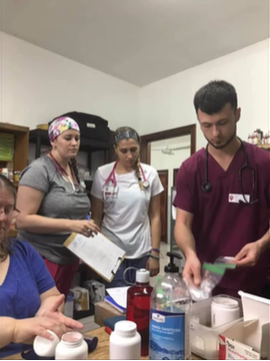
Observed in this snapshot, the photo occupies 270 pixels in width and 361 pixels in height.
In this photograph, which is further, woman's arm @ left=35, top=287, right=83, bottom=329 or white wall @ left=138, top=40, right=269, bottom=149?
white wall @ left=138, top=40, right=269, bottom=149

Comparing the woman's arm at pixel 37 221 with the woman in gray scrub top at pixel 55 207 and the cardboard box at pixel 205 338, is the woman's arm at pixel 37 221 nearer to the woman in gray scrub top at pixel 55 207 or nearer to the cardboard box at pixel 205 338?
the woman in gray scrub top at pixel 55 207

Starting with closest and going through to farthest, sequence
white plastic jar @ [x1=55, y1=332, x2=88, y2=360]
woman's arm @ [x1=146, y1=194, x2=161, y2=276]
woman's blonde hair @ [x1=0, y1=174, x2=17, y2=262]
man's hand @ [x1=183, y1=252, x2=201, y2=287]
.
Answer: white plastic jar @ [x1=55, y1=332, x2=88, y2=360] → man's hand @ [x1=183, y1=252, x2=201, y2=287] → woman's blonde hair @ [x1=0, y1=174, x2=17, y2=262] → woman's arm @ [x1=146, y1=194, x2=161, y2=276]

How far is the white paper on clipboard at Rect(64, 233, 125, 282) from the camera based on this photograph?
4.65 ft

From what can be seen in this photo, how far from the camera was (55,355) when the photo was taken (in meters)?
0.58

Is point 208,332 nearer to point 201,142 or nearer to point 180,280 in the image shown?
point 180,280

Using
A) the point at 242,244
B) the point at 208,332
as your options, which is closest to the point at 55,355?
the point at 208,332

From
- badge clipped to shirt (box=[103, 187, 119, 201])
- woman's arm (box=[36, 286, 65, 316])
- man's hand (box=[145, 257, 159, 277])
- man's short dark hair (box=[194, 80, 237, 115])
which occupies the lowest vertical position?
man's hand (box=[145, 257, 159, 277])

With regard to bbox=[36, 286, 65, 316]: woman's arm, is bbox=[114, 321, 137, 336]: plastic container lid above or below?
above

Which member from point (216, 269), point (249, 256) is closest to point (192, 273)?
point (216, 269)

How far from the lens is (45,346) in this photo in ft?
2.07

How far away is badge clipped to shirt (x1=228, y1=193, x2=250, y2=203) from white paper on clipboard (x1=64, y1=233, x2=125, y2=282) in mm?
572

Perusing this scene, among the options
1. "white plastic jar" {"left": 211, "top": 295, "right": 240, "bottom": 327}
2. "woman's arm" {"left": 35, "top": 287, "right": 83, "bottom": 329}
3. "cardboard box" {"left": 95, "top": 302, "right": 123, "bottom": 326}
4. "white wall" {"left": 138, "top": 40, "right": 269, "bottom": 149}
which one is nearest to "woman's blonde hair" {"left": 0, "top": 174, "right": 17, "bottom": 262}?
"woman's arm" {"left": 35, "top": 287, "right": 83, "bottom": 329}

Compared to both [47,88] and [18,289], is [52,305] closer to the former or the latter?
[18,289]

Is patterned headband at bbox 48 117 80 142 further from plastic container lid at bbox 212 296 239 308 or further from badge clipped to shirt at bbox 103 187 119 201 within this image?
plastic container lid at bbox 212 296 239 308
